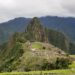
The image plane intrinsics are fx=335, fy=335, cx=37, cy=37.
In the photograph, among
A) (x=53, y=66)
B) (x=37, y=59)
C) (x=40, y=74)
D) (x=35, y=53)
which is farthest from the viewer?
(x=35, y=53)

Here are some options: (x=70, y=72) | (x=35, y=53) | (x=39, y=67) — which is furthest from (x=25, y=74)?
(x=35, y=53)

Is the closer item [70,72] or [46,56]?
[70,72]

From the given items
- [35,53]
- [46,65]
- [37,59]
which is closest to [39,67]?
[46,65]

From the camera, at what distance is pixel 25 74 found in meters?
56.8

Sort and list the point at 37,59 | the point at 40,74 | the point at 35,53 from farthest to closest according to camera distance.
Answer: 1. the point at 35,53
2. the point at 37,59
3. the point at 40,74

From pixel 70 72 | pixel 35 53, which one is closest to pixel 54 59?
pixel 35 53

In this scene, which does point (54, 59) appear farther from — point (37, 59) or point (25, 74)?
point (25, 74)

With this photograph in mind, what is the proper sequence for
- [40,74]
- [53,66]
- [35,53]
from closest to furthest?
[40,74] < [53,66] < [35,53]

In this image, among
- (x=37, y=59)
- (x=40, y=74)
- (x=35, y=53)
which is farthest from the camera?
(x=35, y=53)

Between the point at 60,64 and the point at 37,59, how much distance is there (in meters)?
8.75

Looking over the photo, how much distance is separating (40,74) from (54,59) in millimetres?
26609

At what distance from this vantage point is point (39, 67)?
7850cm

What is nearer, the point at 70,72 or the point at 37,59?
the point at 70,72

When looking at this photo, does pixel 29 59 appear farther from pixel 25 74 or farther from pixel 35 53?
pixel 25 74
